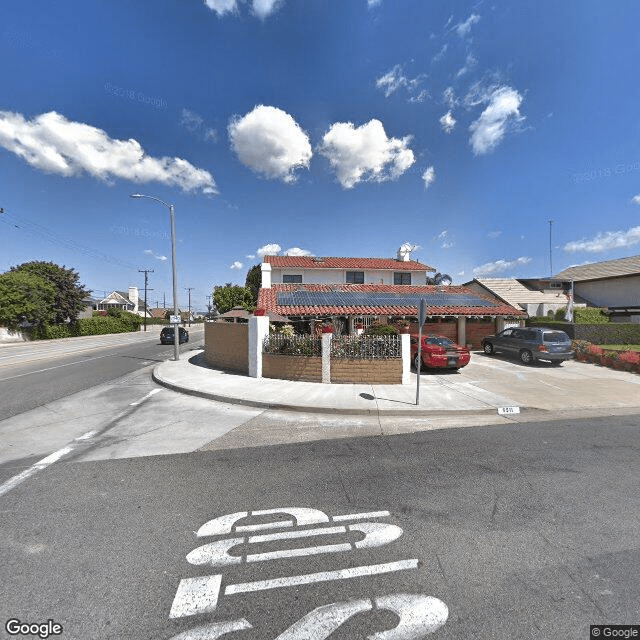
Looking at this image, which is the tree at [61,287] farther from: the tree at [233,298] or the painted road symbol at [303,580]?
the painted road symbol at [303,580]

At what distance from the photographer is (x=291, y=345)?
10875 mm

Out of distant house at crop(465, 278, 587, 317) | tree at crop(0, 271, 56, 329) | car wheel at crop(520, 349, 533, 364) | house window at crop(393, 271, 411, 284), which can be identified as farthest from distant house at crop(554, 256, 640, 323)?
tree at crop(0, 271, 56, 329)

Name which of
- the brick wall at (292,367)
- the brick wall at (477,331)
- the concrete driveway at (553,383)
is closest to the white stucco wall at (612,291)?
the brick wall at (477,331)

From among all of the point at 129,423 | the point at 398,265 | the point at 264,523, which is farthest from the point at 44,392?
the point at 398,265

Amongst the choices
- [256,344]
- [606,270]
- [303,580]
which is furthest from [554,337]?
[606,270]

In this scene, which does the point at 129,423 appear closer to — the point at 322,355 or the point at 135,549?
the point at 135,549

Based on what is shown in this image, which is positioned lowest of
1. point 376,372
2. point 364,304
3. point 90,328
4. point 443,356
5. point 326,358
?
point 376,372

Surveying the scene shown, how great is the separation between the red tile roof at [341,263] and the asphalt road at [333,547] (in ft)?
64.3

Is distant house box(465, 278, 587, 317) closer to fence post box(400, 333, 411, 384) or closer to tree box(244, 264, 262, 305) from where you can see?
fence post box(400, 333, 411, 384)

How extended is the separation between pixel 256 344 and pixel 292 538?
8508mm

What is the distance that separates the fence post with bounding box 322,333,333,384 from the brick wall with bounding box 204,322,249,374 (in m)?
3.39

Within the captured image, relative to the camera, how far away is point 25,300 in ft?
107

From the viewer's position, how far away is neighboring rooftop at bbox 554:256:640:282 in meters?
26.3

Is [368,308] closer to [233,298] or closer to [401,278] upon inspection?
[401,278]
